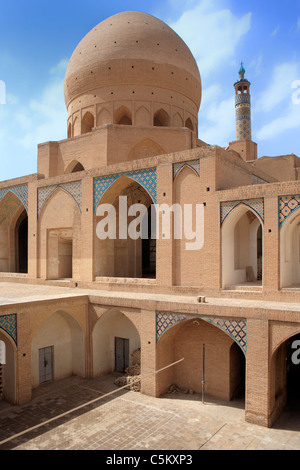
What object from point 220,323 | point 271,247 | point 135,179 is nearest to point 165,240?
point 135,179

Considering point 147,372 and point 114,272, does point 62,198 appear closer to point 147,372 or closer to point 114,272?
point 114,272

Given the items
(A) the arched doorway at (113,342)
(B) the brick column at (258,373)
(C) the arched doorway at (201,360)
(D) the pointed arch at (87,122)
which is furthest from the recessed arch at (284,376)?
(D) the pointed arch at (87,122)

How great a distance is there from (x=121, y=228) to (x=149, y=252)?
2.74 m

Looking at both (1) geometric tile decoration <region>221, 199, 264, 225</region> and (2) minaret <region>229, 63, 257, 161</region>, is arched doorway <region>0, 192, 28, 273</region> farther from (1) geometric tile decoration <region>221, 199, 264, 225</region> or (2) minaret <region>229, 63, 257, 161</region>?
(2) minaret <region>229, 63, 257, 161</region>

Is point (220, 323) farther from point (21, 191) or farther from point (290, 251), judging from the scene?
point (21, 191)

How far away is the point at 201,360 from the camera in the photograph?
841 cm

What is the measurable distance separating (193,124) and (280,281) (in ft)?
28.4

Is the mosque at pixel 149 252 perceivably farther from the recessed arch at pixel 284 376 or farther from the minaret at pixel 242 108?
the minaret at pixel 242 108

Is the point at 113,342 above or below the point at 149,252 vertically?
below

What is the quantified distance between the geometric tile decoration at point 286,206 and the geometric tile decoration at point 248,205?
14.8 inches

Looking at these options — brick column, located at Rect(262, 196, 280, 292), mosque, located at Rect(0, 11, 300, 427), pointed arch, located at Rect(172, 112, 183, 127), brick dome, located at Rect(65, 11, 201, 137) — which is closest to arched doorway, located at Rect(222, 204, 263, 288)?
mosque, located at Rect(0, 11, 300, 427)

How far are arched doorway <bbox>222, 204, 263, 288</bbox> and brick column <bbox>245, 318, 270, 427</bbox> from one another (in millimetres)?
1945
